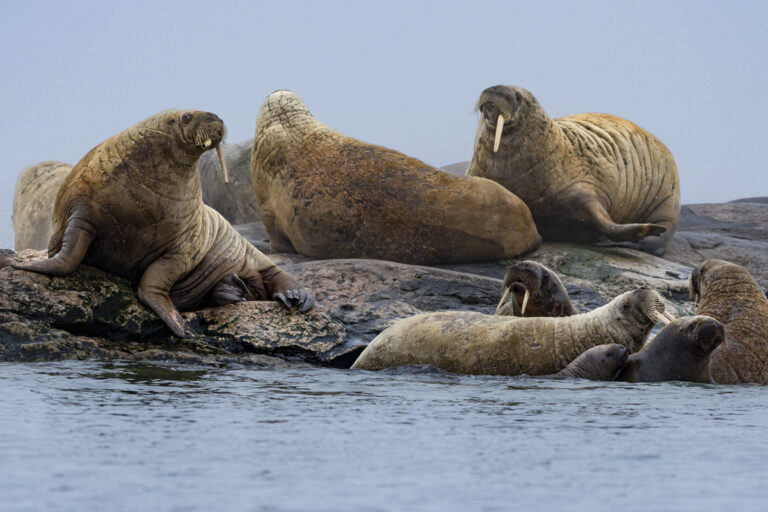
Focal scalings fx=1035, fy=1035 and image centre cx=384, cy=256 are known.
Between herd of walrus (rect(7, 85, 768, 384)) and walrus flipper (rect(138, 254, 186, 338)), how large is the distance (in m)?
0.01

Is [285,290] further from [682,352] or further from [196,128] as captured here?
[682,352]

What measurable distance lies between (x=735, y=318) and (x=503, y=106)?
502 centimetres

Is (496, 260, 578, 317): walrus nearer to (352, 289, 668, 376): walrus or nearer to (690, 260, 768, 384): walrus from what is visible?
(352, 289, 668, 376): walrus

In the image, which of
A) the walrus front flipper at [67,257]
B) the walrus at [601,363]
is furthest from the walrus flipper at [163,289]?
the walrus at [601,363]

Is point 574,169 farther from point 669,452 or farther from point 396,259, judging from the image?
point 669,452

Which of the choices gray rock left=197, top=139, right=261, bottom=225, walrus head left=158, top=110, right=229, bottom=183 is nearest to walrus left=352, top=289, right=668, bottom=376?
walrus head left=158, top=110, right=229, bottom=183

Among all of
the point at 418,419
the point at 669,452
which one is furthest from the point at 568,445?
the point at 418,419

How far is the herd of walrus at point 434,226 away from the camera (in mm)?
6652

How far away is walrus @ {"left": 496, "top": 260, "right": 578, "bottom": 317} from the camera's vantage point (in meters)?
7.61

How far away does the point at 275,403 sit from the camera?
16.7ft

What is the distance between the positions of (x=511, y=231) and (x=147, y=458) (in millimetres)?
7463

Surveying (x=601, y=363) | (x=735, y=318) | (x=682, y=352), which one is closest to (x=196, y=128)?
(x=601, y=363)

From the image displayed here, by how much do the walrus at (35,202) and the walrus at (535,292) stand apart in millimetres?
7760

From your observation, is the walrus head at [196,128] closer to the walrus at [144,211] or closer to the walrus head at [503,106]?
the walrus at [144,211]
